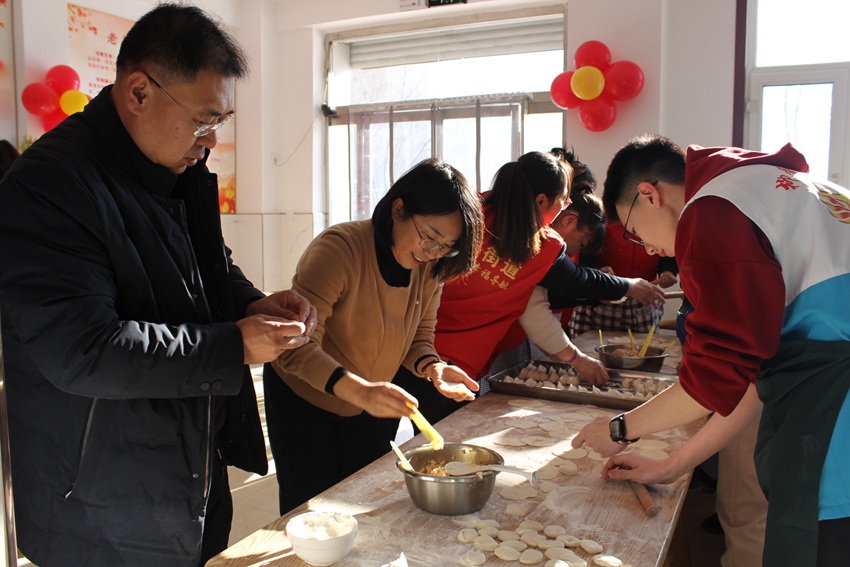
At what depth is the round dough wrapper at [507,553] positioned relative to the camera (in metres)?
1.10

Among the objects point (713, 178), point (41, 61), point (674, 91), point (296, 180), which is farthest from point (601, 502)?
point (296, 180)

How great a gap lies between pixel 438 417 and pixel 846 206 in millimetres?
1349

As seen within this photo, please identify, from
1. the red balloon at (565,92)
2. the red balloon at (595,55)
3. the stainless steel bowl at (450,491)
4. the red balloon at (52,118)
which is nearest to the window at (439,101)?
the red balloon at (565,92)

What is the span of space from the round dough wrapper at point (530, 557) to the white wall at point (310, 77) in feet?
12.8

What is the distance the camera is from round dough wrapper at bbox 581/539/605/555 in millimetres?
1129

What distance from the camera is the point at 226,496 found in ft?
4.97

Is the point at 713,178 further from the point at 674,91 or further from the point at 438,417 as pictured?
the point at 674,91

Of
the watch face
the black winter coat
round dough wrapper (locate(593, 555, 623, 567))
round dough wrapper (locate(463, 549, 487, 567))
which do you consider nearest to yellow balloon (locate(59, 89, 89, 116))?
the black winter coat

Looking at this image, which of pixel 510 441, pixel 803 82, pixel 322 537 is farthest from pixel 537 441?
pixel 803 82

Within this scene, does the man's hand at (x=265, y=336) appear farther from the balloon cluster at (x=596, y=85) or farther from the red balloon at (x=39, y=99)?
the red balloon at (x=39, y=99)

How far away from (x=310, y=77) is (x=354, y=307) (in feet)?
14.5

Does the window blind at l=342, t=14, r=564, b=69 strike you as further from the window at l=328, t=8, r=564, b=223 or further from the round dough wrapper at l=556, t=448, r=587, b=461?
the round dough wrapper at l=556, t=448, r=587, b=461

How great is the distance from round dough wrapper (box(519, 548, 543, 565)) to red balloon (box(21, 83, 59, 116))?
14.2ft

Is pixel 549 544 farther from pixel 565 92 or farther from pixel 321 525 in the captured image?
pixel 565 92
